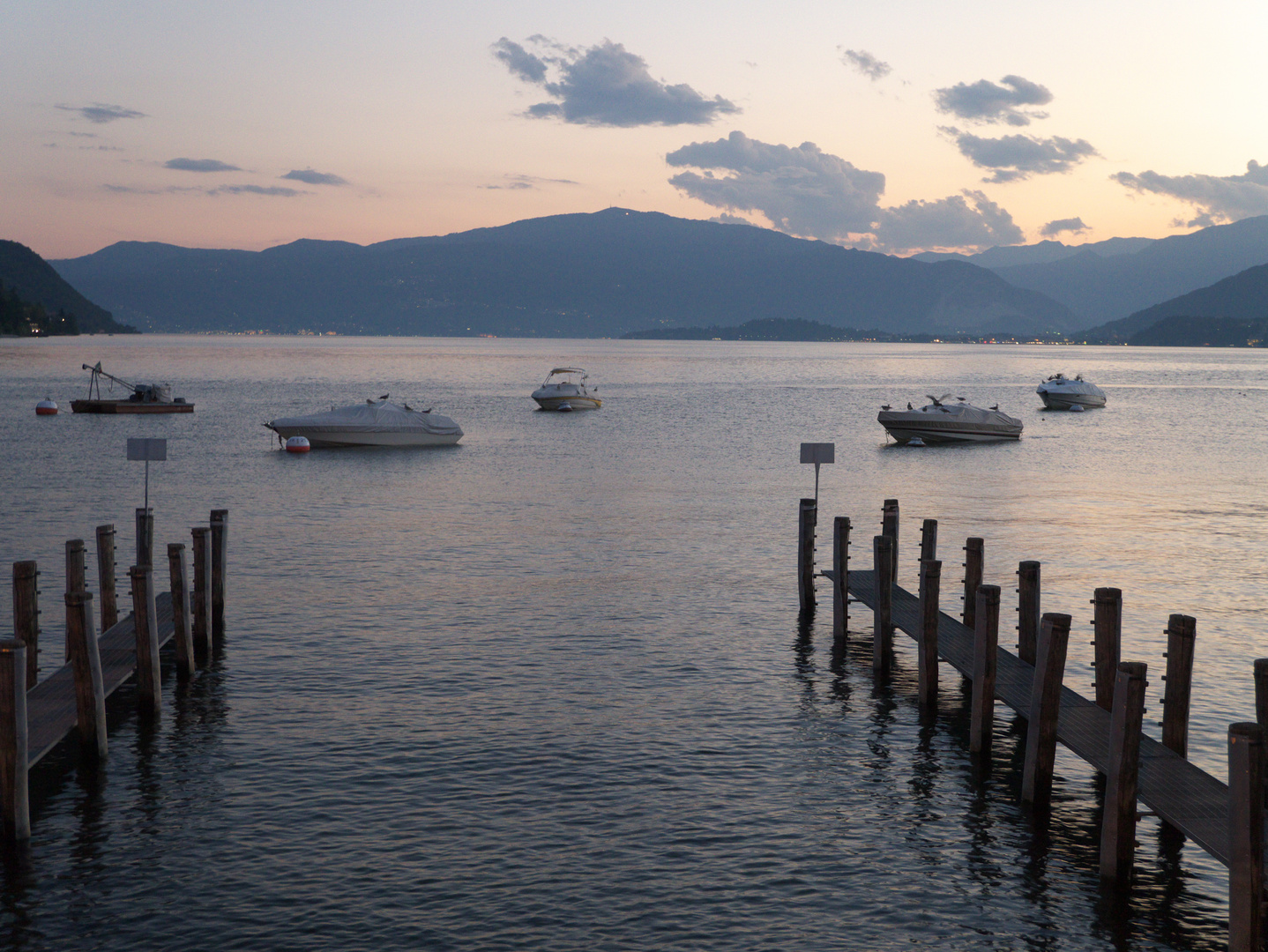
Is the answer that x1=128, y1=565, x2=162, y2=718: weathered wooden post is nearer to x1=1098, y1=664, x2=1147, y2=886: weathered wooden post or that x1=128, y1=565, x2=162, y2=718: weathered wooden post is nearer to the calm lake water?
the calm lake water

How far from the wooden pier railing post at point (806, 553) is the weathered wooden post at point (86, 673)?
13.2m

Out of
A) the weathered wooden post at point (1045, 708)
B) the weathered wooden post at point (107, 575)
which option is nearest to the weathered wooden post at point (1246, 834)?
the weathered wooden post at point (1045, 708)

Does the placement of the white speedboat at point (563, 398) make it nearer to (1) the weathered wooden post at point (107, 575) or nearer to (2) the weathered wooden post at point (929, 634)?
(1) the weathered wooden post at point (107, 575)

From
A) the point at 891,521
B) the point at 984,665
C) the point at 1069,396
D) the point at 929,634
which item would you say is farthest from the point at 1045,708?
the point at 1069,396

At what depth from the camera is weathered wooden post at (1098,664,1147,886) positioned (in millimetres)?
10914

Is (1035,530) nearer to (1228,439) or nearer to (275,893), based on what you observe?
(275,893)

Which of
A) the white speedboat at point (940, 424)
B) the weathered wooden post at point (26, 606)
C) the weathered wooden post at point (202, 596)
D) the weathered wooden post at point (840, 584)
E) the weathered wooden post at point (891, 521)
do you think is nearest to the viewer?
the weathered wooden post at point (26, 606)

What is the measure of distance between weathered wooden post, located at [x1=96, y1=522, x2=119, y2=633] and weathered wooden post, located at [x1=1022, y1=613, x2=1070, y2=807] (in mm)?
14311

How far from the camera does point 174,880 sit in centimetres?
1180

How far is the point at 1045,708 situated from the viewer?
1305 cm

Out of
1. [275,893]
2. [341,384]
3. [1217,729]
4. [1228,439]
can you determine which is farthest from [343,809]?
[341,384]

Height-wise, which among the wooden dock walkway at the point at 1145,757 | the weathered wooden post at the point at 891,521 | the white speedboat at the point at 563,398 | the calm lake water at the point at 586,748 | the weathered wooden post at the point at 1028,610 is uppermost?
the white speedboat at the point at 563,398

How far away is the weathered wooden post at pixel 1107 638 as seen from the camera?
1445 centimetres

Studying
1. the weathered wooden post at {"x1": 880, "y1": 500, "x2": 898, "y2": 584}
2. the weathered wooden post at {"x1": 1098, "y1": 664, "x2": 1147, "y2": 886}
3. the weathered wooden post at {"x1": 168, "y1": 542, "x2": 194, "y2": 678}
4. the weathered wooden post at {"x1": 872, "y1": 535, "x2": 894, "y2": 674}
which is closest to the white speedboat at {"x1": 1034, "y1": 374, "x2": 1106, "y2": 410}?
the weathered wooden post at {"x1": 880, "y1": 500, "x2": 898, "y2": 584}
